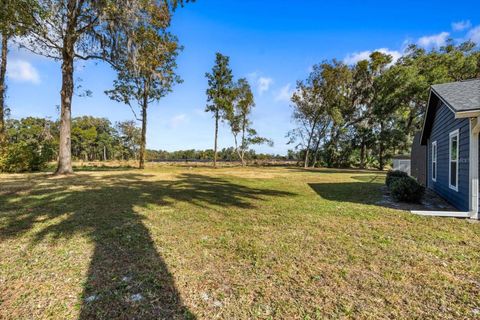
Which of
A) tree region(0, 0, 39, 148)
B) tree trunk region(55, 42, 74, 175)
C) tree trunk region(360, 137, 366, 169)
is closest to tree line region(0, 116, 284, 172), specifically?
tree trunk region(360, 137, 366, 169)

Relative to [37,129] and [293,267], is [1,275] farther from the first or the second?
[37,129]

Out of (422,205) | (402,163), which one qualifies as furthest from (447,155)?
(402,163)

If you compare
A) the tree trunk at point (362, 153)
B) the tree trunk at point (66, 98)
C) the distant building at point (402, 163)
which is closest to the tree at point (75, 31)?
the tree trunk at point (66, 98)

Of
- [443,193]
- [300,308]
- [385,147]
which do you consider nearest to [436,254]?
[300,308]

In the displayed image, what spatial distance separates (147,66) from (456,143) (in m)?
12.3

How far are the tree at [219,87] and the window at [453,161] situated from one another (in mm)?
19411

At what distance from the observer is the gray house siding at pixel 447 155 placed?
18.0 feet

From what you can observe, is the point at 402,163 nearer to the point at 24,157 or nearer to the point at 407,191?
the point at 407,191

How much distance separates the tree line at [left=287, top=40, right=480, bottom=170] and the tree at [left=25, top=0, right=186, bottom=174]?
1907 cm

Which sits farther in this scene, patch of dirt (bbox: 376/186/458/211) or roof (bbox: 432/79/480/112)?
patch of dirt (bbox: 376/186/458/211)

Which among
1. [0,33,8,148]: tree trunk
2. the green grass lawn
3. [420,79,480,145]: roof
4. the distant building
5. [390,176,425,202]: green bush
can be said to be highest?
[0,33,8,148]: tree trunk

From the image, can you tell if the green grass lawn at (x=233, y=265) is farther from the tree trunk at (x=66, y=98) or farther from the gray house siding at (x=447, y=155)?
the tree trunk at (x=66, y=98)

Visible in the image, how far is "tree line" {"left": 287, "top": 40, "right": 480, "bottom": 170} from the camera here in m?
19.8

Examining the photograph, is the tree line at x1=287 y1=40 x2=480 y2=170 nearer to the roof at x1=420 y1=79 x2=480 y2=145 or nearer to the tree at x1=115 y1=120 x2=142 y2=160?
the roof at x1=420 y1=79 x2=480 y2=145
